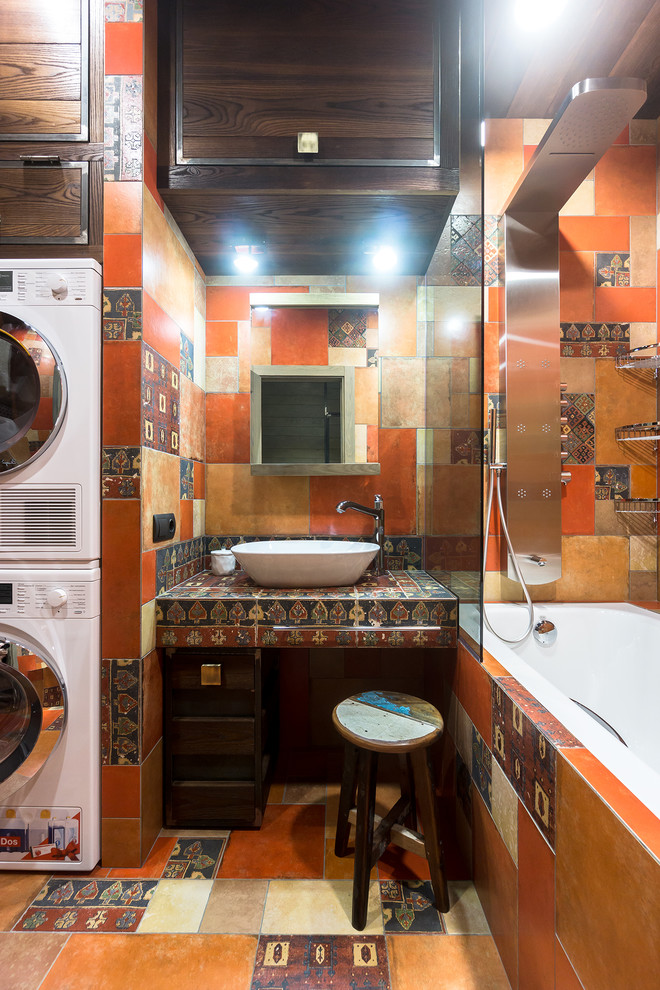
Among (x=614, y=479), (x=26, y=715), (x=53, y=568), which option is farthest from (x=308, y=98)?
(x=26, y=715)

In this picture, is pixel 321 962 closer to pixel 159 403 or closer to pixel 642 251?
pixel 159 403

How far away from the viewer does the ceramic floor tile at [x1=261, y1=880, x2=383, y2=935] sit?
1293 millimetres

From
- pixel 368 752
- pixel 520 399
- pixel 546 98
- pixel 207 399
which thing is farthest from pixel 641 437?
pixel 207 399

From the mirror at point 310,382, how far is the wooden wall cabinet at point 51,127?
2.62ft

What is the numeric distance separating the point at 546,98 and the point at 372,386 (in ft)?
4.37

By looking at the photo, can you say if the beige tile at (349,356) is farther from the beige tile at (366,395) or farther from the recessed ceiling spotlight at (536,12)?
the recessed ceiling spotlight at (536,12)

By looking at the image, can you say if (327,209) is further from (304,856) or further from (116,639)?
(304,856)

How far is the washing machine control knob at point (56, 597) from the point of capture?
1469 millimetres

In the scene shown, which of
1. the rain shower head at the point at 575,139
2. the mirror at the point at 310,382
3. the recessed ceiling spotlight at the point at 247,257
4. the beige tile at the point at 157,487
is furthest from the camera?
the mirror at the point at 310,382

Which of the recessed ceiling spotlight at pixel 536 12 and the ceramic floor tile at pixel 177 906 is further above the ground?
the recessed ceiling spotlight at pixel 536 12

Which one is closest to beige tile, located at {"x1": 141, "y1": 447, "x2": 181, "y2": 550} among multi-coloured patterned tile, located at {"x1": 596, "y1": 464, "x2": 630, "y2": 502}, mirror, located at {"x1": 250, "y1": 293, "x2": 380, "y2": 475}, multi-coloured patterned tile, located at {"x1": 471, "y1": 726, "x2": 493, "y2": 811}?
mirror, located at {"x1": 250, "y1": 293, "x2": 380, "y2": 475}

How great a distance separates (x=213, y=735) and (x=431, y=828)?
2.48ft

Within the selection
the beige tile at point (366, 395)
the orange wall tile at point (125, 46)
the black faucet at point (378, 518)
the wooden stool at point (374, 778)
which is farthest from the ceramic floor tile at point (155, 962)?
the orange wall tile at point (125, 46)

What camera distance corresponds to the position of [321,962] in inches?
47.0
